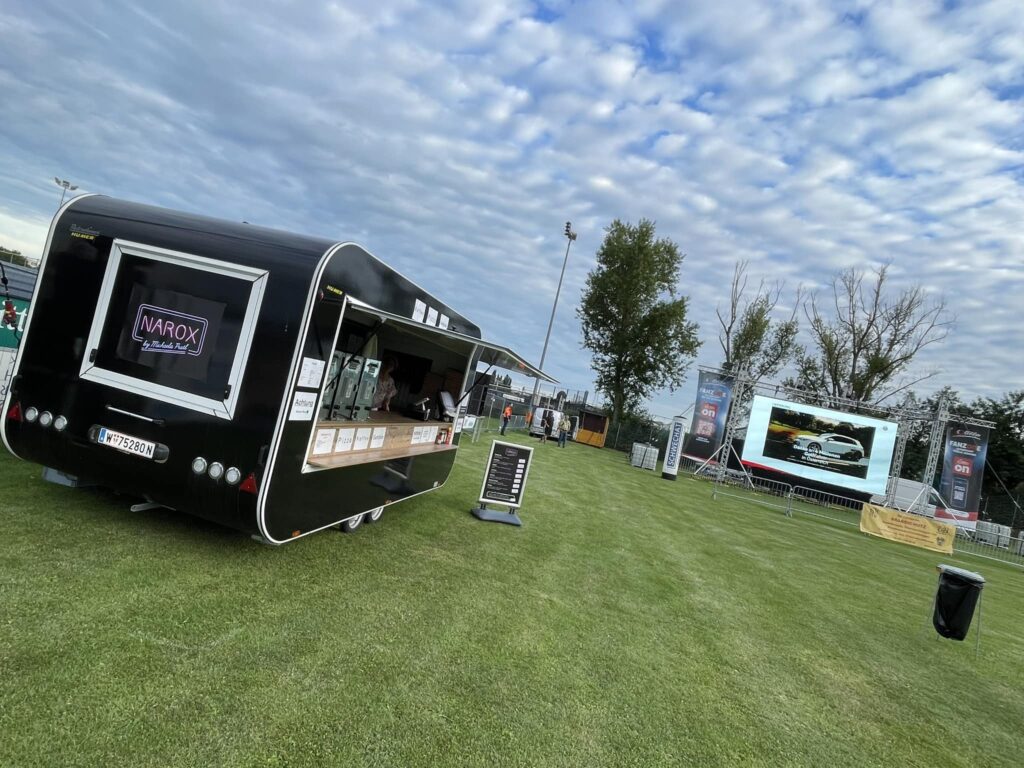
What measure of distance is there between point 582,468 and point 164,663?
15128 millimetres

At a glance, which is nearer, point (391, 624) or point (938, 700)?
point (391, 624)

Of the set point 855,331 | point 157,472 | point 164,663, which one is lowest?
point 164,663

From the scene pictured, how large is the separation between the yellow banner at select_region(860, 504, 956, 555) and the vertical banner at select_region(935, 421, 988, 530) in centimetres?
770

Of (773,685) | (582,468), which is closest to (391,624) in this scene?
(773,685)

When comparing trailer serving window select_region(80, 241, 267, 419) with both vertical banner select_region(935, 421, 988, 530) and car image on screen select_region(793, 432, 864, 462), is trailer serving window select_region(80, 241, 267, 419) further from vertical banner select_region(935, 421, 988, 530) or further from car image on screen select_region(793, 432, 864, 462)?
vertical banner select_region(935, 421, 988, 530)

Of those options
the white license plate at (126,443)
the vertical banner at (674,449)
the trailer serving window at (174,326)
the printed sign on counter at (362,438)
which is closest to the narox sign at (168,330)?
the trailer serving window at (174,326)

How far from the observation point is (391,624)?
3629mm

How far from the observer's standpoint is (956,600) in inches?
219

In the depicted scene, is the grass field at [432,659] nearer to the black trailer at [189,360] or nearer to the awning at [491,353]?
the black trailer at [189,360]

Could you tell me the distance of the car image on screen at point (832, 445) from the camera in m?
20.6

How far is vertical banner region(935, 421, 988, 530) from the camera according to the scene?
66.7 ft

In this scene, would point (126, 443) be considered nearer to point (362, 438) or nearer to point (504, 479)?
point (362, 438)

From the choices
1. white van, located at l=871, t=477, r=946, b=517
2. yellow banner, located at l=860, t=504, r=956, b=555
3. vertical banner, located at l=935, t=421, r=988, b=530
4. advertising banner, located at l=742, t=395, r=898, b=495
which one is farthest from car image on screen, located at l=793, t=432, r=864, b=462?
yellow banner, located at l=860, t=504, r=956, b=555

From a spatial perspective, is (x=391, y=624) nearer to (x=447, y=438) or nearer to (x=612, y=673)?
(x=612, y=673)
